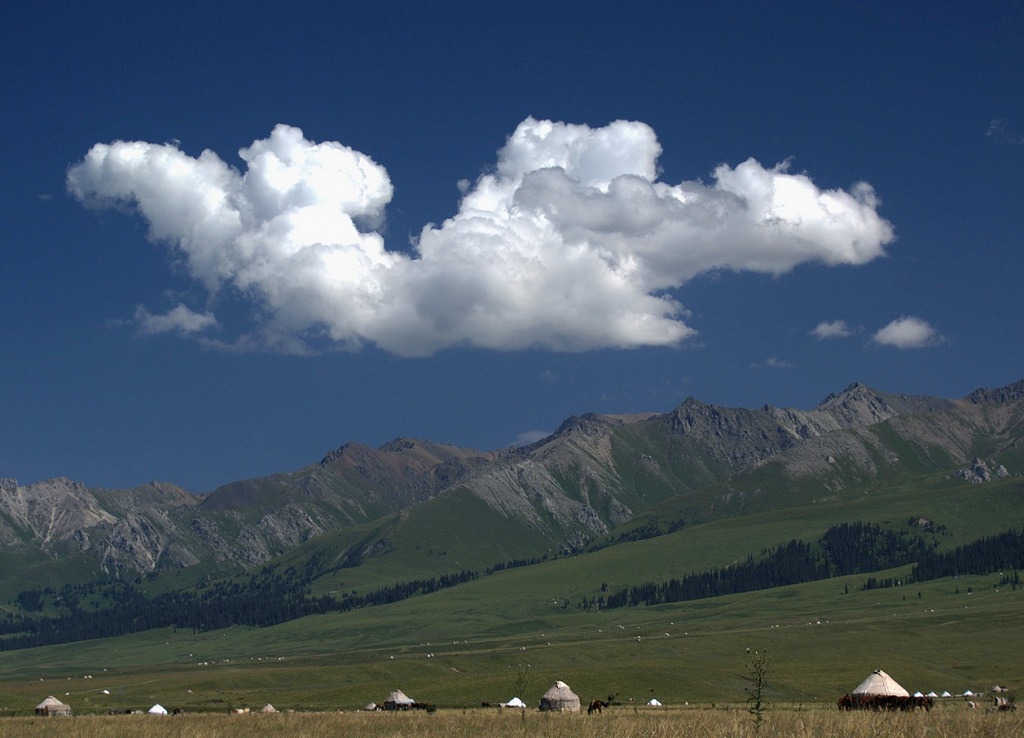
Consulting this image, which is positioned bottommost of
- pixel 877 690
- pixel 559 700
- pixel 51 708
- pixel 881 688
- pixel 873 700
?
pixel 559 700

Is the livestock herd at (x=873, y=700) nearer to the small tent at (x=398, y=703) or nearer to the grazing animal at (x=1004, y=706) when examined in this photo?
the grazing animal at (x=1004, y=706)

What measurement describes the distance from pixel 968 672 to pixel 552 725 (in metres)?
171

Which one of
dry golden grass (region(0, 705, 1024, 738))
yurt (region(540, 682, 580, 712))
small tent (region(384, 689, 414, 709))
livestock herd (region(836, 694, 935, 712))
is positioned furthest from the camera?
small tent (region(384, 689, 414, 709))

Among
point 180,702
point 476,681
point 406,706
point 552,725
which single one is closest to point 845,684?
point 476,681

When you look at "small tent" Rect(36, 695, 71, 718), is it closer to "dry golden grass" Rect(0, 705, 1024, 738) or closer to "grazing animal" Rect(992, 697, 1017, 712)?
"dry golden grass" Rect(0, 705, 1024, 738)

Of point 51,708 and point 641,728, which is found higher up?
point 641,728

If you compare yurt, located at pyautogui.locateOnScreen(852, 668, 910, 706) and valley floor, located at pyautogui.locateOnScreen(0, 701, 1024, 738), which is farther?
yurt, located at pyautogui.locateOnScreen(852, 668, 910, 706)

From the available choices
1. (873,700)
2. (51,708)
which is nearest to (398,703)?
(51,708)

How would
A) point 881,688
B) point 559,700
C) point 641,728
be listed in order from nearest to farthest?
point 641,728, point 881,688, point 559,700

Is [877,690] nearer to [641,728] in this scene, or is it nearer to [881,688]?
[881,688]

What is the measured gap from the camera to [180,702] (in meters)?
183

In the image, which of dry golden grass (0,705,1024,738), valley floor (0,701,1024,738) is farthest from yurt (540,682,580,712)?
valley floor (0,701,1024,738)

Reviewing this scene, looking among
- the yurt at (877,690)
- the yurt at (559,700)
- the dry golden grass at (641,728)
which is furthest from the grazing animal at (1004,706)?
the yurt at (559,700)

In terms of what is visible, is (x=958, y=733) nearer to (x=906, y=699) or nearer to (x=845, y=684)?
(x=906, y=699)
